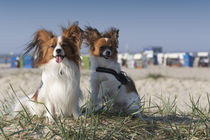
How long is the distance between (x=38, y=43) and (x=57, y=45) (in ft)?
1.50

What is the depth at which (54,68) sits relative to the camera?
2.87m

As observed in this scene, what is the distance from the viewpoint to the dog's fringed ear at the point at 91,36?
380 centimetres

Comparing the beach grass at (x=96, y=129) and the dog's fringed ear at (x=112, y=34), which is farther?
the dog's fringed ear at (x=112, y=34)

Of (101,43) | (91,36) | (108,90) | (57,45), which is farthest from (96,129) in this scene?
(91,36)

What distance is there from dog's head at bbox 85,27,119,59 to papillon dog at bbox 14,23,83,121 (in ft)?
2.51

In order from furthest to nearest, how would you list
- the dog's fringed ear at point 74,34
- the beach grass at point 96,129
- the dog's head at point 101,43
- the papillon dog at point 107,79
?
the dog's head at point 101,43 < the papillon dog at point 107,79 < the dog's fringed ear at point 74,34 < the beach grass at point 96,129

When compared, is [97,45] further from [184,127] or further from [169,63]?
[169,63]

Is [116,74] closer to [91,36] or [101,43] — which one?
[101,43]

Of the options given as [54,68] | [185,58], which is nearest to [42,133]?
[54,68]

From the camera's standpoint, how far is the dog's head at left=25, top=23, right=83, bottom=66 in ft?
9.30

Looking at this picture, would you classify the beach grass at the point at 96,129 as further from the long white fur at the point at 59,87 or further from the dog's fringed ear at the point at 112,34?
the dog's fringed ear at the point at 112,34

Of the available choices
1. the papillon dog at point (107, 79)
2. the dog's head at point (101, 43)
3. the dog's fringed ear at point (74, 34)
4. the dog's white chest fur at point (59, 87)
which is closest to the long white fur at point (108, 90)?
the papillon dog at point (107, 79)

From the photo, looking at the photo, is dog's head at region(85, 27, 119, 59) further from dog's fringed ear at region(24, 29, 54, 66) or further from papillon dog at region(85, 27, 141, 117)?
dog's fringed ear at region(24, 29, 54, 66)

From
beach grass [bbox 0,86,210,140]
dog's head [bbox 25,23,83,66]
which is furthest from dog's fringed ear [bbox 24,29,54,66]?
beach grass [bbox 0,86,210,140]
